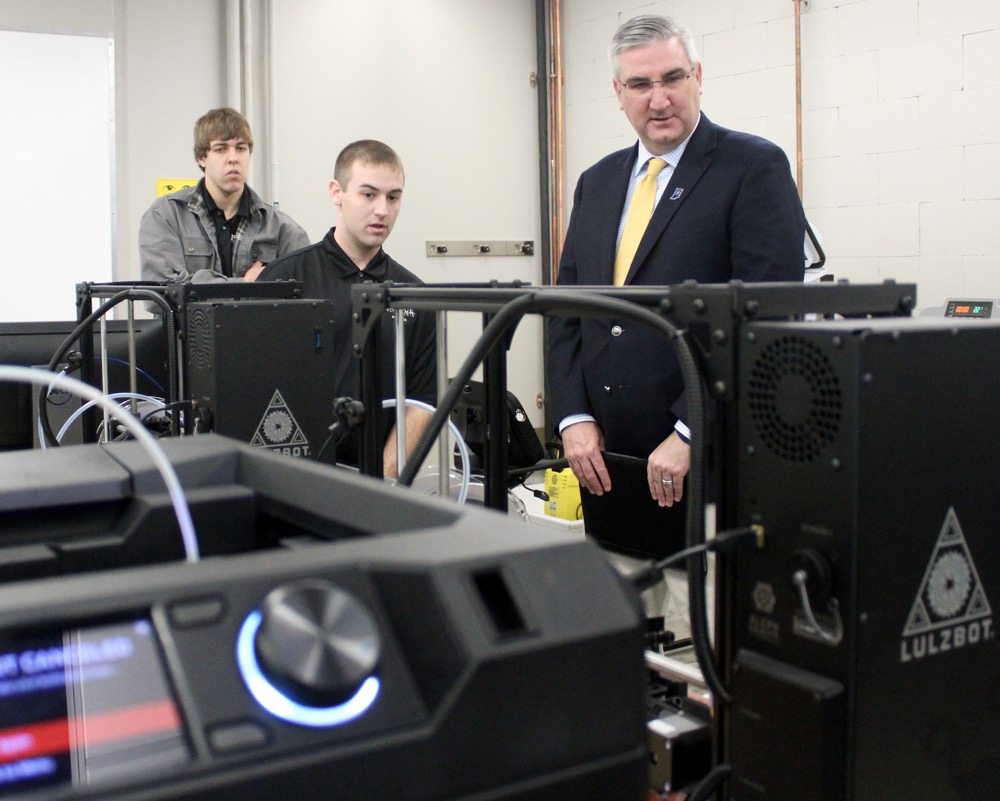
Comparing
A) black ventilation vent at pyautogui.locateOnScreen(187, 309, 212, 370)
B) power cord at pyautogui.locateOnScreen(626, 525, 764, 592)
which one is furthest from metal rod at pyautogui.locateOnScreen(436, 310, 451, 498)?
power cord at pyautogui.locateOnScreen(626, 525, 764, 592)

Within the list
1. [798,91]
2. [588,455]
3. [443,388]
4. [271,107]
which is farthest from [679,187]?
[271,107]

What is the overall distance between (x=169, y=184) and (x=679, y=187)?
11.2 ft

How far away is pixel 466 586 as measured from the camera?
526 millimetres

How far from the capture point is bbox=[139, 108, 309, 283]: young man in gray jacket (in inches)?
138

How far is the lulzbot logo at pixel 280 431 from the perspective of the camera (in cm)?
178

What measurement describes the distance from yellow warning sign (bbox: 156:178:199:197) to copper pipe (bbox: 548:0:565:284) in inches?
76.1

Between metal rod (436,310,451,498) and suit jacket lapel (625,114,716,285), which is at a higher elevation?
suit jacket lapel (625,114,716,285)

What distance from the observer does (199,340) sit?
181 cm

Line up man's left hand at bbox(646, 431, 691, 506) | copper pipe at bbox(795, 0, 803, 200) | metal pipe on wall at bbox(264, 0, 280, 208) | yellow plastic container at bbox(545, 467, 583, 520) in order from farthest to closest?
metal pipe on wall at bbox(264, 0, 280, 208), copper pipe at bbox(795, 0, 803, 200), yellow plastic container at bbox(545, 467, 583, 520), man's left hand at bbox(646, 431, 691, 506)

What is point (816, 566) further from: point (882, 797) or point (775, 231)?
point (775, 231)

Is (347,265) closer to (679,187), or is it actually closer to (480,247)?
(679,187)

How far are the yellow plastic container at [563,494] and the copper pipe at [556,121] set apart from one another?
202 centimetres

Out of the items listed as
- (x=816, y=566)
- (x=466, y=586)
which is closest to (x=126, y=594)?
(x=466, y=586)

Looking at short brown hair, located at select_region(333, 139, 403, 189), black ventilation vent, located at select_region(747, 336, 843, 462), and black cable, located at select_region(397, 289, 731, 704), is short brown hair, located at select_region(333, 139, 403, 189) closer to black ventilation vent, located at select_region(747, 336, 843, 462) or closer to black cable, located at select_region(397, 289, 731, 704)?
black cable, located at select_region(397, 289, 731, 704)
